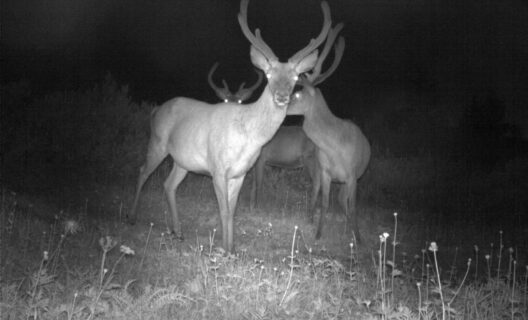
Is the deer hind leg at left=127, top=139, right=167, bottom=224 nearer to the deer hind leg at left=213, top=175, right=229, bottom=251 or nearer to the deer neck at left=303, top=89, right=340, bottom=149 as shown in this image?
the deer hind leg at left=213, top=175, right=229, bottom=251

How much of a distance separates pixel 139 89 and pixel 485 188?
1536 cm

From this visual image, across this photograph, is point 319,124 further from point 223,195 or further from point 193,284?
point 193,284

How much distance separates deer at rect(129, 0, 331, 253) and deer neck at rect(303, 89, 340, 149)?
5.93 feet

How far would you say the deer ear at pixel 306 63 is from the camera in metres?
7.73

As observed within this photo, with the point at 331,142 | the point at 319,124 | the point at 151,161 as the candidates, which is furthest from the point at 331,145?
the point at 151,161

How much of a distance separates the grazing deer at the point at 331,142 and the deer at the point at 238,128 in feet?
5.67

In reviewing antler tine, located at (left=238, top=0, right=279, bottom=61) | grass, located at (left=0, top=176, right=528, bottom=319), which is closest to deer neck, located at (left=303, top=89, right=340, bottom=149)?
antler tine, located at (left=238, top=0, right=279, bottom=61)

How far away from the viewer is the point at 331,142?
378 inches

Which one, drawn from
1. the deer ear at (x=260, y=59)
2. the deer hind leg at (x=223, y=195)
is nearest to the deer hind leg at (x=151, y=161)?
the deer hind leg at (x=223, y=195)

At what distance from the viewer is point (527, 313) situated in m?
5.25

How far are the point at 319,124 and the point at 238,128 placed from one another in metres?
2.41

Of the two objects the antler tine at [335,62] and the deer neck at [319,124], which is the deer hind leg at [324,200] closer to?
the deer neck at [319,124]

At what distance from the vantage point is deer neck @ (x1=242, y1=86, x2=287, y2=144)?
24.5 ft

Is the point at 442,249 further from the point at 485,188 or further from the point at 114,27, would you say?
the point at 114,27
